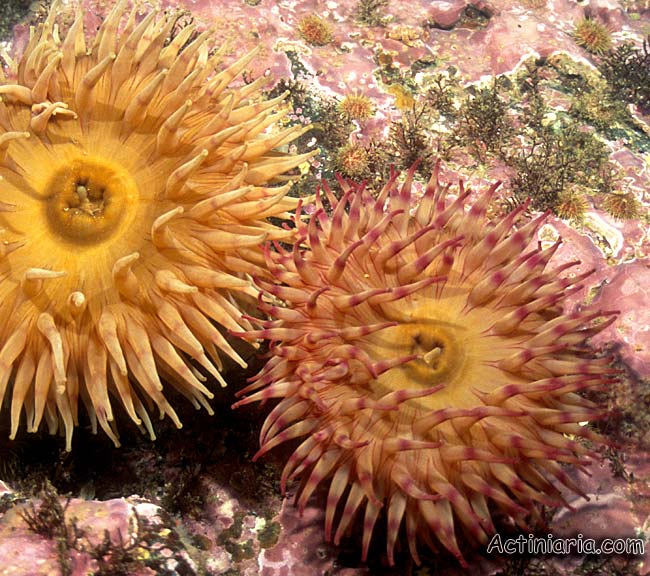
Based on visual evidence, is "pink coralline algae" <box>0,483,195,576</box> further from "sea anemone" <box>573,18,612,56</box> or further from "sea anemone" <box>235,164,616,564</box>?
"sea anemone" <box>573,18,612,56</box>

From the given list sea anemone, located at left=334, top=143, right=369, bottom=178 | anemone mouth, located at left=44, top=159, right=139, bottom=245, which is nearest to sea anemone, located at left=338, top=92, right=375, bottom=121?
sea anemone, located at left=334, top=143, right=369, bottom=178

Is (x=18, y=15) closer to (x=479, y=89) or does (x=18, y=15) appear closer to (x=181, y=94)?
(x=181, y=94)

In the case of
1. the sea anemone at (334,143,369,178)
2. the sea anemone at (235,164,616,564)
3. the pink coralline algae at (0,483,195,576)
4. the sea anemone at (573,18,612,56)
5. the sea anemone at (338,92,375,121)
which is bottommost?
the pink coralline algae at (0,483,195,576)

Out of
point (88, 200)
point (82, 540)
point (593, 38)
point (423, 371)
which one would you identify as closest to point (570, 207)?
point (423, 371)

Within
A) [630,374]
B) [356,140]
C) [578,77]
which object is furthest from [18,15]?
[630,374]

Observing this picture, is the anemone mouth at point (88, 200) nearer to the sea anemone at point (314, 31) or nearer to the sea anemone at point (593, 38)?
the sea anemone at point (314, 31)

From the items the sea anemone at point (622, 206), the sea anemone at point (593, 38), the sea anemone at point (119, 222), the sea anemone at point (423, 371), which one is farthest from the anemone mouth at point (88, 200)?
the sea anemone at point (593, 38)
